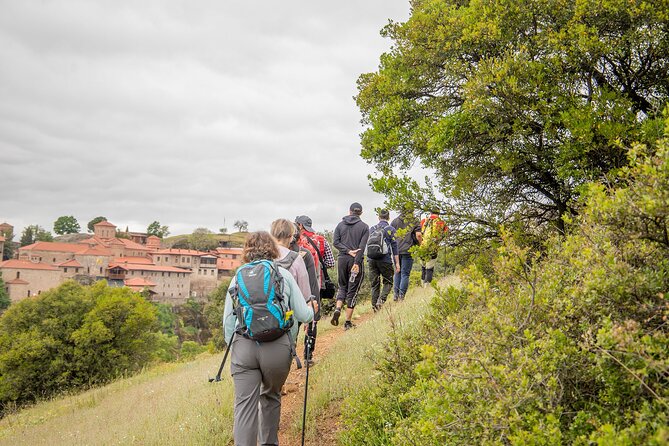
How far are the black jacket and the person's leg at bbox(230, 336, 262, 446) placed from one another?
4574 mm

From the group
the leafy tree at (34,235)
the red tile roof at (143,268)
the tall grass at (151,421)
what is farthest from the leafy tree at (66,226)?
the tall grass at (151,421)

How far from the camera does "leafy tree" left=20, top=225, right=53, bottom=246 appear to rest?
118250 millimetres

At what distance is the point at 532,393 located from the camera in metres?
2.53

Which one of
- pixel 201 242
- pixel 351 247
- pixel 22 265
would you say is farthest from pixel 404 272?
pixel 201 242

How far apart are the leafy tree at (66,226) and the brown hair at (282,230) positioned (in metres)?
157

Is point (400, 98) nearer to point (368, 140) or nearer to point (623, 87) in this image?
point (368, 140)

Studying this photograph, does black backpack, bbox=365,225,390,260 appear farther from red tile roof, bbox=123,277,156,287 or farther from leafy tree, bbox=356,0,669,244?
red tile roof, bbox=123,277,156,287

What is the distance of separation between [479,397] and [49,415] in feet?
49.9

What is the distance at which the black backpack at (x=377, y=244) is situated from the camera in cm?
952

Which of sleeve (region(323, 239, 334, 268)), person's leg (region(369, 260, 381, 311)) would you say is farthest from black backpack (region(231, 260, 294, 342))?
person's leg (region(369, 260, 381, 311))

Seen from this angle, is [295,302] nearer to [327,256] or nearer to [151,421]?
[327,256]

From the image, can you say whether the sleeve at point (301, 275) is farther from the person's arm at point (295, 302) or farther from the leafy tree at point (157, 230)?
the leafy tree at point (157, 230)

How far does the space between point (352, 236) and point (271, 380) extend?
468cm

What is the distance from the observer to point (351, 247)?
8570 mm
